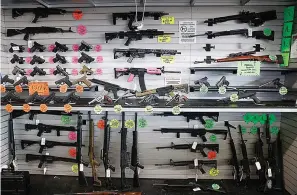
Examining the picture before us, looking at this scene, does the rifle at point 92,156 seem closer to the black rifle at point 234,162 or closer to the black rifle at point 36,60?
the black rifle at point 36,60

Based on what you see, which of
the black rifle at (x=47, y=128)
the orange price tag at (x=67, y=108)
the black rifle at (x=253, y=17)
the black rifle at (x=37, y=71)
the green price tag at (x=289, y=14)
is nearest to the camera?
the orange price tag at (x=67, y=108)

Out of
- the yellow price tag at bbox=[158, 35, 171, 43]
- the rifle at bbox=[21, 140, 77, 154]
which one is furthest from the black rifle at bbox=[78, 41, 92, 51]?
the rifle at bbox=[21, 140, 77, 154]

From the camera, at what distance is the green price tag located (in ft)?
9.09

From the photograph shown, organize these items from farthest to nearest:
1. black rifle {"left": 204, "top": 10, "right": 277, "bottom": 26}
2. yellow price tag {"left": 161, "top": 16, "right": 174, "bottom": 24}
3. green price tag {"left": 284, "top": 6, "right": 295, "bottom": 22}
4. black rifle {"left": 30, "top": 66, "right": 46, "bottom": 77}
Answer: black rifle {"left": 30, "top": 66, "right": 46, "bottom": 77} < yellow price tag {"left": 161, "top": 16, "right": 174, "bottom": 24} < black rifle {"left": 204, "top": 10, "right": 277, "bottom": 26} < green price tag {"left": 284, "top": 6, "right": 295, "bottom": 22}

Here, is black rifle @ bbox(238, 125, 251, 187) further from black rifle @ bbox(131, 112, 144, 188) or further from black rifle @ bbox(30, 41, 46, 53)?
black rifle @ bbox(30, 41, 46, 53)

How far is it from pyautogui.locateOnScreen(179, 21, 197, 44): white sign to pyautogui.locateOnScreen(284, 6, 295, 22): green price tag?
3.67 feet

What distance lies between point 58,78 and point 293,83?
307 centimetres

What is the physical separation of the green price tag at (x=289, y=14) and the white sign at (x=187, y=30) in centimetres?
112

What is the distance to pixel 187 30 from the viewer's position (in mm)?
3006

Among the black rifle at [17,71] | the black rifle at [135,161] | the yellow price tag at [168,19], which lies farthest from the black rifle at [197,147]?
the black rifle at [17,71]

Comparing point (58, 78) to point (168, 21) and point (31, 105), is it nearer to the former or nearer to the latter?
point (31, 105)

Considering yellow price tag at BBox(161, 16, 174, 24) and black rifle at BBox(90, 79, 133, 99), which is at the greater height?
yellow price tag at BBox(161, 16, 174, 24)

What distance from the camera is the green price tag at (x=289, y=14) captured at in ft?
9.09

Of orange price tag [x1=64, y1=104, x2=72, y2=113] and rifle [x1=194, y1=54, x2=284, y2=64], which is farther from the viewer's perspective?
rifle [x1=194, y1=54, x2=284, y2=64]
